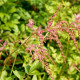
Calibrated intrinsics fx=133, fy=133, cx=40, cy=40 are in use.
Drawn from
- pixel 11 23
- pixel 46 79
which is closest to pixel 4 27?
pixel 11 23

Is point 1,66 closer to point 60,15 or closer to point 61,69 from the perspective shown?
point 61,69

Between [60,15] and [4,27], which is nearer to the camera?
[4,27]

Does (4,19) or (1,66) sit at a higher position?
(4,19)

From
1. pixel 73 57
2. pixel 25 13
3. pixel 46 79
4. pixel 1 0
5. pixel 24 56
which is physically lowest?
pixel 46 79

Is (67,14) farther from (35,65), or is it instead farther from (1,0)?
(35,65)

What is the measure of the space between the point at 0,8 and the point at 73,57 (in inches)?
71.8

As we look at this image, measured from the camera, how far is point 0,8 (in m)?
2.85

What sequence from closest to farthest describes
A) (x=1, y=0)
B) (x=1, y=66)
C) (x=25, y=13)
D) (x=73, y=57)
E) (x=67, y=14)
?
1. (x=1, y=66)
2. (x=73, y=57)
3. (x=1, y=0)
4. (x=25, y=13)
5. (x=67, y=14)

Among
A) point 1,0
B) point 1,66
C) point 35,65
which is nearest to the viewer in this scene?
point 35,65

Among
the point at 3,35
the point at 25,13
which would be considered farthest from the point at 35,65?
the point at 25,13

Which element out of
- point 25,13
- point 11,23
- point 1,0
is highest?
point 1,0

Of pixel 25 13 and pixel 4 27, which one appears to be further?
pixel 25 13

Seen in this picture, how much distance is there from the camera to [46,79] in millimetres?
2418

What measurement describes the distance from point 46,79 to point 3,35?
1.22m
